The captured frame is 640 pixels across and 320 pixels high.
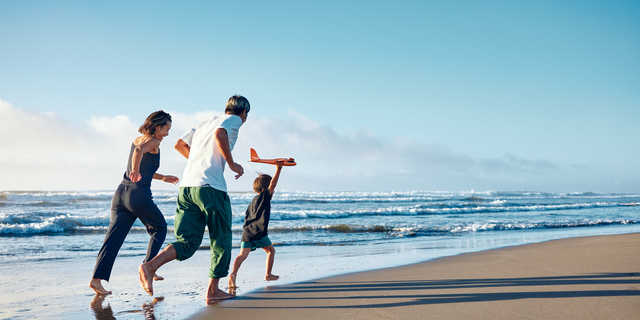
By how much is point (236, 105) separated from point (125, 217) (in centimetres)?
161

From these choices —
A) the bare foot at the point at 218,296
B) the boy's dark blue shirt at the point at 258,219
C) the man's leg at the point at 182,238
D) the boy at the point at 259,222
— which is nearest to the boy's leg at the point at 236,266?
the boy at the point at 259,222

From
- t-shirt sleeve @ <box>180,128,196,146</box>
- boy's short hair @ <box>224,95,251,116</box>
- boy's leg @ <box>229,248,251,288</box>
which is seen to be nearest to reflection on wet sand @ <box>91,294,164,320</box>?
boy's leg @ <box>229,248,251,288</box>

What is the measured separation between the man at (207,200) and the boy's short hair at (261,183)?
1.27 metres

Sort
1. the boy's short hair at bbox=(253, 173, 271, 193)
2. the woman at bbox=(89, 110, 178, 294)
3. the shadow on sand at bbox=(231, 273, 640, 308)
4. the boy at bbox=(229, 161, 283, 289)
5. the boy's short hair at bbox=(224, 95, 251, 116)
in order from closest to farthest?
the shadow on sand at bbox=(231, 273, 640, 308)
the boy's short hair at bbox=(224, 95, 251, 116)
the woman at bbox=(89, 110, 178, 294)
the boy at bbox=(229, 161, 283, 289)
the boy's short hair at bbox=(253, 173, 271, 193)

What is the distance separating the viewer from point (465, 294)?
145 inches

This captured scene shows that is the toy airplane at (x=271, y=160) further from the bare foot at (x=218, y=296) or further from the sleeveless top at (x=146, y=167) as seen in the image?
the bare foot at (x=218, y=296)

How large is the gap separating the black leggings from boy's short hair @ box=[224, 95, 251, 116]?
3.90 ft

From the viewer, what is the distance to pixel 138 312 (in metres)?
3.28

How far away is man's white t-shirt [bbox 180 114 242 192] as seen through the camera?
3377 millimetres

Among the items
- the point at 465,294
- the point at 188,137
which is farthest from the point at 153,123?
the point at 465,294

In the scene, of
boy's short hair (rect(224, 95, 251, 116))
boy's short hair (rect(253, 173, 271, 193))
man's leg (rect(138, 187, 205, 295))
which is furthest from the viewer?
boy's short hair (rect(253, 173, 271, 193))

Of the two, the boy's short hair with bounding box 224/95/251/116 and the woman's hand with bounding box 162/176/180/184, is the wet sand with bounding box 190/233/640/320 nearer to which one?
the woman's hand with bounding box 162/176/180/184

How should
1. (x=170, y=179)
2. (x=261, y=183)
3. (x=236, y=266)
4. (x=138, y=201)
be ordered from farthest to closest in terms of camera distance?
(x=261, y=183), (x=236, y=266), (x=170, y=179), (x=138, y=201)

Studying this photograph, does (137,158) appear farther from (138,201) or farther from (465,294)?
(465,294)
